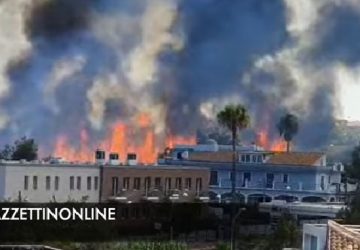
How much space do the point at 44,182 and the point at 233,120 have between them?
1.89 meters

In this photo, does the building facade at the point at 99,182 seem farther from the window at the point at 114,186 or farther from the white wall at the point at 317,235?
the white wall at the point at 317,235

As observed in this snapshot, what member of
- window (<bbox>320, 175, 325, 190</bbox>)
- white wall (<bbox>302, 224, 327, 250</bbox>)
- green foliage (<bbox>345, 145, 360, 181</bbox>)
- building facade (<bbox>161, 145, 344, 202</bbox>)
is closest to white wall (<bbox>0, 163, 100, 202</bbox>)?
building facade (<bbox>161, 145, 344, 202</bbox>)

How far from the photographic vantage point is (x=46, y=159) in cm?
864

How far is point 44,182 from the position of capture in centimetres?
850

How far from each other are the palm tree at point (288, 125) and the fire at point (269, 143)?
0.49ft

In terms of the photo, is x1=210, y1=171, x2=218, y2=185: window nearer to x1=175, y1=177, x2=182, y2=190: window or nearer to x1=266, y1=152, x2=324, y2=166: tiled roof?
x1=175, y1=177, x2=182, y2=190: window

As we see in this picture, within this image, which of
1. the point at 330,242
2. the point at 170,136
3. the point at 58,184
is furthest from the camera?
the point at 170,136

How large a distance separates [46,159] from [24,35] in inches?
44.5

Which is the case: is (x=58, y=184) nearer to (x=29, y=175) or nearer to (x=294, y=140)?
(x=29, y=175)

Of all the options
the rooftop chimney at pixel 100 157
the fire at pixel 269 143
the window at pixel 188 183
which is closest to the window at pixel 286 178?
the fire at pixel 269 143

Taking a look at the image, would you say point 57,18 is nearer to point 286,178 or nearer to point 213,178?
point 213,178

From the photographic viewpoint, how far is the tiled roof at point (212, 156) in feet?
28.8

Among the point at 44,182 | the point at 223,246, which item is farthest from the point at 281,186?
the point at 44,182

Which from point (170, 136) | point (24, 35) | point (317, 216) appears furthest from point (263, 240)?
point (24, 35)
